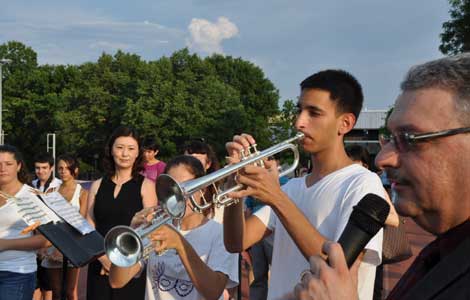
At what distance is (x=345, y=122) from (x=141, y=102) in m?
39.4

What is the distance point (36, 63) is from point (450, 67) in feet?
202

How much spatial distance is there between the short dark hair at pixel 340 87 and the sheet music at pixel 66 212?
2010 millimetres

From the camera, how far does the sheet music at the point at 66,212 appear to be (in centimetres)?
389

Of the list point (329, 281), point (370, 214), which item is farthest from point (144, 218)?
point (329, 281)

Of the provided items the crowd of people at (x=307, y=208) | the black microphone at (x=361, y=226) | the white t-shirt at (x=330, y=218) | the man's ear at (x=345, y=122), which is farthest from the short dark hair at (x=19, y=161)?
the black microphone at (x=361, y=226)

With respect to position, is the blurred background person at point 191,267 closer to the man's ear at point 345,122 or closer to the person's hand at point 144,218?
the person's hand at point 144,218

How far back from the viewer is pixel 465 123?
1.39m

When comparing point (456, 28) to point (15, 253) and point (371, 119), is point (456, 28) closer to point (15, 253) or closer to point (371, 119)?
point (15, 253)

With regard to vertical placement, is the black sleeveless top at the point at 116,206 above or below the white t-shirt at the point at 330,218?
below

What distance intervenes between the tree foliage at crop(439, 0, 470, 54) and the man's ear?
2471 centimetres

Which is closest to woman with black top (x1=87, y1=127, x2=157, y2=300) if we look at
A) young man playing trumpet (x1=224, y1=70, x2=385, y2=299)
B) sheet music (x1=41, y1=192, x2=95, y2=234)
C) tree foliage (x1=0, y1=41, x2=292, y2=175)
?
sheet music (x1=41, y1=192, x2=95, y2=234)

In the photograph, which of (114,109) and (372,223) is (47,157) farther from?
(114,109)

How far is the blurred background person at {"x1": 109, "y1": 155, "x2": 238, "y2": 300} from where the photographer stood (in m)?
2.83

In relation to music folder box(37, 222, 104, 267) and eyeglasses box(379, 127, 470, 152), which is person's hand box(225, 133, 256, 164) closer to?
eyeglasses box(379, 127, 470, 152)
